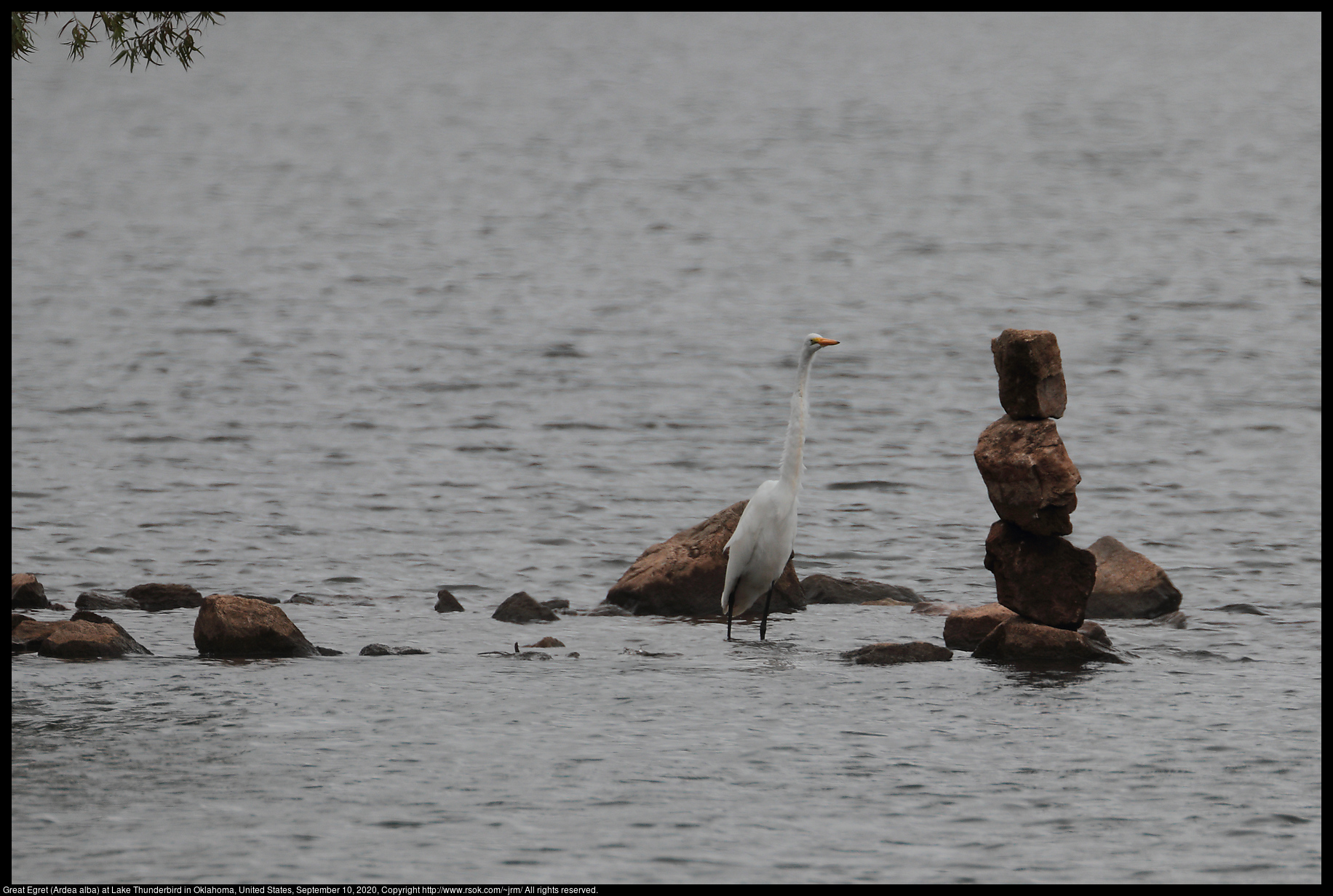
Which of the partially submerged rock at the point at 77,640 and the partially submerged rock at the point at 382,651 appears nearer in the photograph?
the partially submerged rock at the point at 77,640

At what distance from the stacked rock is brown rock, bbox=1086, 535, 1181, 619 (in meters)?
2.49

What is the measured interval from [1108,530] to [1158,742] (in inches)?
558

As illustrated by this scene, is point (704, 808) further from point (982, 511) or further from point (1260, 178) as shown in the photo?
point (1260, 178)

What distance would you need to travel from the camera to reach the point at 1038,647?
16.4m

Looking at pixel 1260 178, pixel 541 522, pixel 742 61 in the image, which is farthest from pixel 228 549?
pixel 742 61

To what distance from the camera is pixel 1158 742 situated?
44.0 ft

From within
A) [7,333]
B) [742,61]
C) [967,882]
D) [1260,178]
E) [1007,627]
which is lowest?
[967,882]

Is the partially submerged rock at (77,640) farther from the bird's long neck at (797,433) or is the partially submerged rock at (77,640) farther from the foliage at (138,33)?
the bird's long neck at (797,433)

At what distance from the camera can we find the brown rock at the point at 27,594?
19.0 m

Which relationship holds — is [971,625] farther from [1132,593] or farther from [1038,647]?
[1132,593]

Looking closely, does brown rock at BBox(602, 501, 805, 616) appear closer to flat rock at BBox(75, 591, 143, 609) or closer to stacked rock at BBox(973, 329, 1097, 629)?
stacked rock at BBox(973, 329, 1097, 629)

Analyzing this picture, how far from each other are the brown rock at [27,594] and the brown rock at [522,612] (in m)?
5.04

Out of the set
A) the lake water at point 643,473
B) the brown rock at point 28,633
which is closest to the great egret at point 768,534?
the lake water at point 643,473

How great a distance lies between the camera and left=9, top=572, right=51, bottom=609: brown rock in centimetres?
1897
